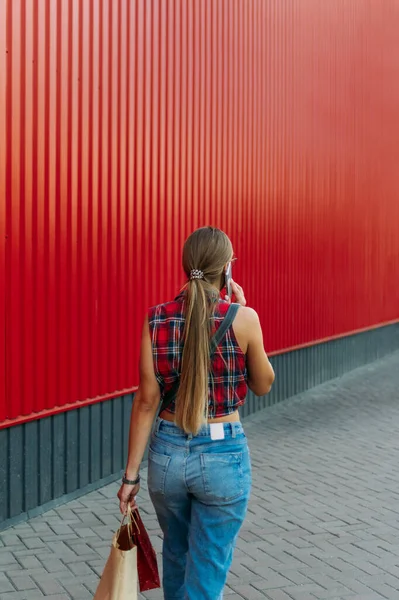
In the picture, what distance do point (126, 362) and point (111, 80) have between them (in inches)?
85.0

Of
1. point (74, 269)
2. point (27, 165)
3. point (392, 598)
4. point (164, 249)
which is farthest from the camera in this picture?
point (164, 249)

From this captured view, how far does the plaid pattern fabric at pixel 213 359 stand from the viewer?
10.6ft

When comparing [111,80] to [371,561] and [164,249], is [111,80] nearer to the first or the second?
[164,249]

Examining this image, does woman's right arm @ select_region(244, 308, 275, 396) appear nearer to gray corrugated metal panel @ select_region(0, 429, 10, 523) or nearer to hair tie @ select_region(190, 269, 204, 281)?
hair tie @ select_region(190, 269, 204, 281)

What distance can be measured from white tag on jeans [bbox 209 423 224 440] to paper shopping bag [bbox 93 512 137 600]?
1.48 ft

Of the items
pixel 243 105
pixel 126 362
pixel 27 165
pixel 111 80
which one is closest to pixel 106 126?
pixel 111 80

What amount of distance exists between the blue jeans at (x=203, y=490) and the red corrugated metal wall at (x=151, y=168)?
103 inches

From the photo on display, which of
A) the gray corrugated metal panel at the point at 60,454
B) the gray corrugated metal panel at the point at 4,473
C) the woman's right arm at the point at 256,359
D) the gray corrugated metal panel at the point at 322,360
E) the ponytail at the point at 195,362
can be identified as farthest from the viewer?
the gray corrugated metal panel at the point at 322,360

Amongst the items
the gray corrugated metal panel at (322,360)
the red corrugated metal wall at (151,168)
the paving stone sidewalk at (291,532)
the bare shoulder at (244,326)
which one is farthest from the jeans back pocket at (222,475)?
the gray corrugated metal panel at (322,360)

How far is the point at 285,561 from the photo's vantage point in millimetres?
5262

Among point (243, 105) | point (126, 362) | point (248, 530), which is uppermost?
point (243, 105)

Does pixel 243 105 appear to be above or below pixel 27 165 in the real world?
above

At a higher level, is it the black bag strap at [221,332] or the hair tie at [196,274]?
the hair tie at [196,274]

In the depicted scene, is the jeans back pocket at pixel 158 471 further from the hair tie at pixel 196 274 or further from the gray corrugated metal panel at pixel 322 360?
the gray corrugated metal panel at pixel 322 360
